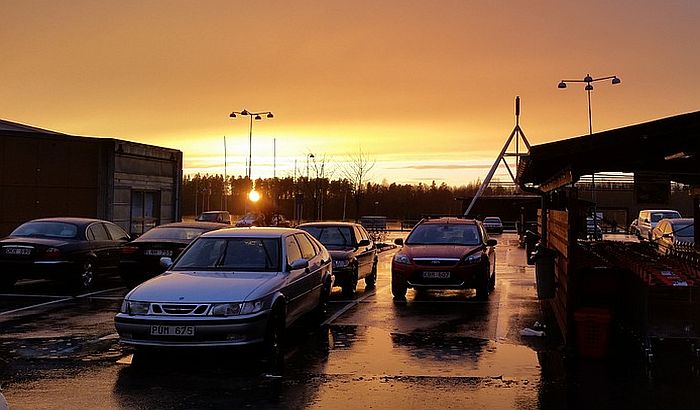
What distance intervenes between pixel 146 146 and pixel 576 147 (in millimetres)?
18973

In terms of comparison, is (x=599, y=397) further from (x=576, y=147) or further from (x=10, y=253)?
(x=10, y=253)

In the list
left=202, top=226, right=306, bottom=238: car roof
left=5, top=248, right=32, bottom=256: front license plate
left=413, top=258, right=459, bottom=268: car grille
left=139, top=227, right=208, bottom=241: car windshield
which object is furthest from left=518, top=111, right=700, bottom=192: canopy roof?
left=5, top=248, right=32, bottom=256: front license plate

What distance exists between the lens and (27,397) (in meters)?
7.14

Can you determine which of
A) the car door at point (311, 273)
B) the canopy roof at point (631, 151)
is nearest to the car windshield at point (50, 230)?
the car door at point (311, 273)

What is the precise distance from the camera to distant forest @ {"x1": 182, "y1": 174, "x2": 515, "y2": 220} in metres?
68.8

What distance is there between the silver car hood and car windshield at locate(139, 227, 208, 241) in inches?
277

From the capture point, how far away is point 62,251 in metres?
15.0

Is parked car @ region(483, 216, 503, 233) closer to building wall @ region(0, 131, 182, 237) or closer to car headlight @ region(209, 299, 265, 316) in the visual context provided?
building wall @ region(0, 131, 182, 237)

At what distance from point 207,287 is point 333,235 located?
7.89 m

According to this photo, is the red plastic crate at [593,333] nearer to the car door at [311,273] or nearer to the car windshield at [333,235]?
the car door at [311,273]

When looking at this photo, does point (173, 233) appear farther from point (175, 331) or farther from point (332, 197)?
point (332, 197)

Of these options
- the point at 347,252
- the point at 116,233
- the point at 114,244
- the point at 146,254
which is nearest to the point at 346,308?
the point at 347,252

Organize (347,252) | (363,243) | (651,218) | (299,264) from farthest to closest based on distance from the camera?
(651,218) → (363,243) → (347,252) → (299,264)

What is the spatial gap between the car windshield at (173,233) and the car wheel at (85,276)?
1.28 m
